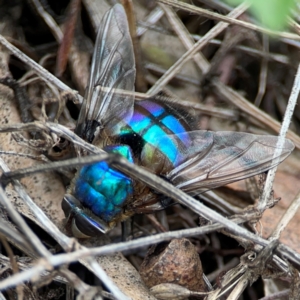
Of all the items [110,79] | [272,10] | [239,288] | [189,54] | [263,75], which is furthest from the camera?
[263,75]

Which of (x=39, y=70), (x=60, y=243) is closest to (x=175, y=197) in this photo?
(x=60, y=243)

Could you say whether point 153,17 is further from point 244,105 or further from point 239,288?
point 239,288

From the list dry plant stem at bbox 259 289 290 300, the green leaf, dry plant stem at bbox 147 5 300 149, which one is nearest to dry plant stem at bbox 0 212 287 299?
dry plant stem at bbox 259 289 290 300

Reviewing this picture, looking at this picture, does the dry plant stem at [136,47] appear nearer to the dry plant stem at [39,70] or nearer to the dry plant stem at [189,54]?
the dry plant stem at [189,54]

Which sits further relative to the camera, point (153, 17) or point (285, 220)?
point (153, 17)

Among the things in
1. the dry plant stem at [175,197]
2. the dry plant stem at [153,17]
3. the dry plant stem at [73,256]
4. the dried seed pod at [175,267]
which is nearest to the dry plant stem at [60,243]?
the dry plant stem at [73,256]

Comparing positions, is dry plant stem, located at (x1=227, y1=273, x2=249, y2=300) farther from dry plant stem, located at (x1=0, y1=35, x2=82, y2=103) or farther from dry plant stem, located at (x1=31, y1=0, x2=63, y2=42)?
dry plant stem, located at (x1=31, y1=0, x2=63, y2=42)
